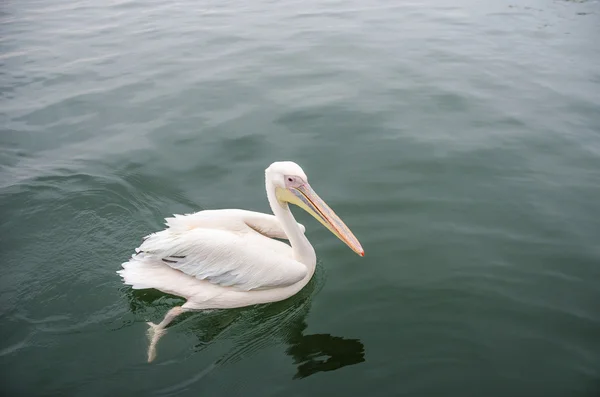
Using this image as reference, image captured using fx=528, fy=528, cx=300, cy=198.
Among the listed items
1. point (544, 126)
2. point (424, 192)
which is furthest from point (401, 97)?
point (424, 192)

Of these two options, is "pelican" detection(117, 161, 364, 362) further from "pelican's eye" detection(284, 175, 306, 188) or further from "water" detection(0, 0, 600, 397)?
"water" detection(0, 0, 600, 397)

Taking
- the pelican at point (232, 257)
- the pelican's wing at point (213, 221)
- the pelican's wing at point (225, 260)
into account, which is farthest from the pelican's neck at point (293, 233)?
the pelican's wing at point (213, 221)

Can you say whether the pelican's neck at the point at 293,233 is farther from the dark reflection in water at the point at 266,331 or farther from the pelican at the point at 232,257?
the dark reflection in water at the point at 266,331

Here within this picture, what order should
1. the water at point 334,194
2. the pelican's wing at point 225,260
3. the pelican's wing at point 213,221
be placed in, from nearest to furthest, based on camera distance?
the water at point 334,194 → the pelican's wing at point 225,260 → the pelican's wing at point 213,221

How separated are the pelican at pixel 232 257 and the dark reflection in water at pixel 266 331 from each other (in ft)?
0.26

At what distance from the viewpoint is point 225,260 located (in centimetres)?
399

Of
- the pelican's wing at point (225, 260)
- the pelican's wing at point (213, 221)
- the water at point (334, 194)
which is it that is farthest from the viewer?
the pelican's wing at point (213, 221)

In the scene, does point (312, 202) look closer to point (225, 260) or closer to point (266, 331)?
point (225, 260)

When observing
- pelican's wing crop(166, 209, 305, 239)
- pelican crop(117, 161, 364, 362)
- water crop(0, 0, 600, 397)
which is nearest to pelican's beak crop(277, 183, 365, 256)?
pelican crop(117, 161, 364, 362)

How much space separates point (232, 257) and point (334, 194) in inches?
65.9

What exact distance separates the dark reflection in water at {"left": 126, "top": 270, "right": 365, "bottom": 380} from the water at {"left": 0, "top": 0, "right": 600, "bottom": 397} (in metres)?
0.02

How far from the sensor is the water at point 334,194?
3572 millimetres

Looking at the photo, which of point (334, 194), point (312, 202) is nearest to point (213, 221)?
point (312, 202)

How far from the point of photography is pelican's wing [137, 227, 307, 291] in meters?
3.97
